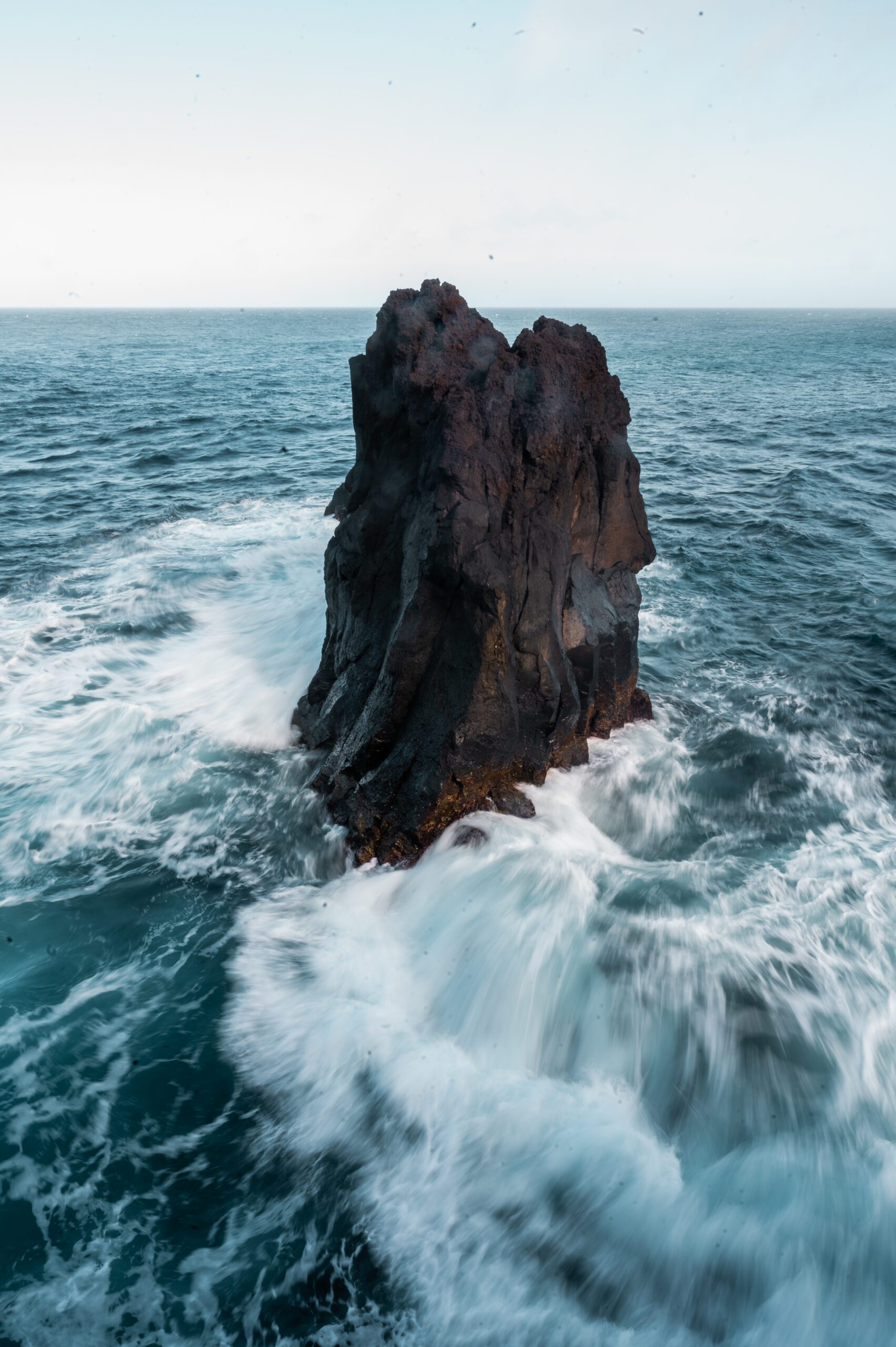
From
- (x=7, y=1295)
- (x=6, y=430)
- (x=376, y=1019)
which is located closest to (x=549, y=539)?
(x=376, y=1019)

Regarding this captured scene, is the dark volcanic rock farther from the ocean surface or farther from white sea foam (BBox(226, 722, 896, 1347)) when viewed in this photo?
white sea foam (BBox(226, 722, 896, 1347))

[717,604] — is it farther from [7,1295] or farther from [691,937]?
[7,1295]

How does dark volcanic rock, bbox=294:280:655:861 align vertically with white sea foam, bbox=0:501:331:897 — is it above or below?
above

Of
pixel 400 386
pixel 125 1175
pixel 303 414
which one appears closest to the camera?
pixel 125 1175

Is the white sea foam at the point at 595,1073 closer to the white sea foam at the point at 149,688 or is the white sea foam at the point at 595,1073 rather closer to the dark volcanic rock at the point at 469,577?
the dark volcanic rock at the point at 469,577

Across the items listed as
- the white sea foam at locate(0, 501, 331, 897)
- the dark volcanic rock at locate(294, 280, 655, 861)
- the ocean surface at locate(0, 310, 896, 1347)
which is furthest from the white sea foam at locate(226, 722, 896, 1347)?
the white sea foam at locate(0, 501, 331, 897)

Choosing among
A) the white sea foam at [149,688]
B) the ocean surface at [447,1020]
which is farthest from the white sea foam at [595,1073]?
the white sea foam at [149,688]

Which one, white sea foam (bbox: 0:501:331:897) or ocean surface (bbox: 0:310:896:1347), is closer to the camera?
ocean surface (bbox: 0:310:896:1347)
